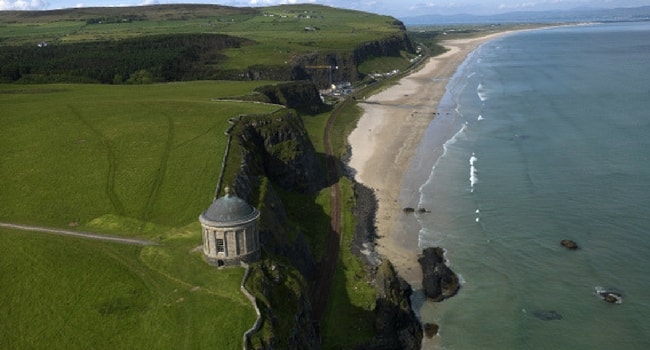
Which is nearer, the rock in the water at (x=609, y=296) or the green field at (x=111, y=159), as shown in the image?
the green field at (x=111, y=159)

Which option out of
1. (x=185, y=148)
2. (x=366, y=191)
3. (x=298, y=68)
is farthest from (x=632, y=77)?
(x=185, y=148)

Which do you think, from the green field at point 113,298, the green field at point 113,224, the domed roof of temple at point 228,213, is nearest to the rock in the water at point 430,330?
the green field at point 113,298

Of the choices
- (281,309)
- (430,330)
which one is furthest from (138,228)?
(430,330)

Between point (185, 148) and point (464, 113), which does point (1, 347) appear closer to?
point (185, 148)

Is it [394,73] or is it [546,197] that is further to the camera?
[394,73]

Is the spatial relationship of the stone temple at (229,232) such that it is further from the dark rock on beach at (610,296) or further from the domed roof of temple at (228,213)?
the dark rock on beach at (610,296)

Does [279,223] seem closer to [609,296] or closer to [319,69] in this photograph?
[609,296]
